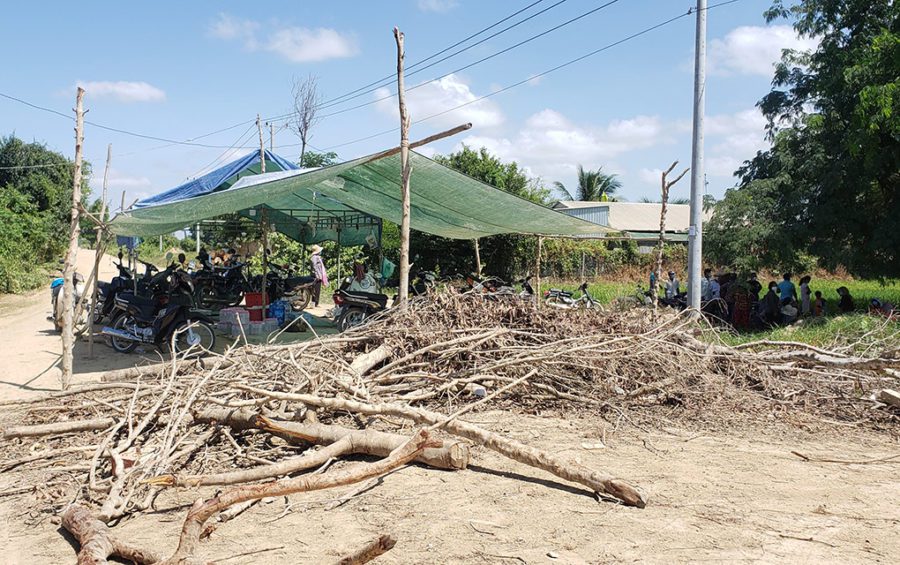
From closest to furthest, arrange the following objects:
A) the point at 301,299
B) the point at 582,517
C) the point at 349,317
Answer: the point at 582,517
the point at 349,317
the point at 301,299

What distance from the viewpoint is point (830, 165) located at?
44.6ft

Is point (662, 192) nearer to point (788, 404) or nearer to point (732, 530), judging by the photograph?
point (788, 404)

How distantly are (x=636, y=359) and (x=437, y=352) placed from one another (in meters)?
1.86

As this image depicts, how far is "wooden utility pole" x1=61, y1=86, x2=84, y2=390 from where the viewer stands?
6.68 meters

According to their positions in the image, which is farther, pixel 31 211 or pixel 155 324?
pixel 31 211

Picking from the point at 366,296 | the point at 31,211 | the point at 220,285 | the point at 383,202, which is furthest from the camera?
the point at 31,211

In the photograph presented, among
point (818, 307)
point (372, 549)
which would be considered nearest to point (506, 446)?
point (372, 549)

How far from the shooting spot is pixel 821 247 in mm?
13922

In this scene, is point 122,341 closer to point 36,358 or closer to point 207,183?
point 36,358

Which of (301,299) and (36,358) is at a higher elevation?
(301,299)

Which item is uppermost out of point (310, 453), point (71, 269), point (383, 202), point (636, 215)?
point (636, 215)

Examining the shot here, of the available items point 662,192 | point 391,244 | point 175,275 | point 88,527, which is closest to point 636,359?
point 662,192

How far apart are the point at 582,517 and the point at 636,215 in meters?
32.6

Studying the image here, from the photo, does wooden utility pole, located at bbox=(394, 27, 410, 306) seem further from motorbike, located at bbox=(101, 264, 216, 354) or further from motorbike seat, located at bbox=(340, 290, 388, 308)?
motorbike seat, located at bbox=(340, 290, 388, 308)
